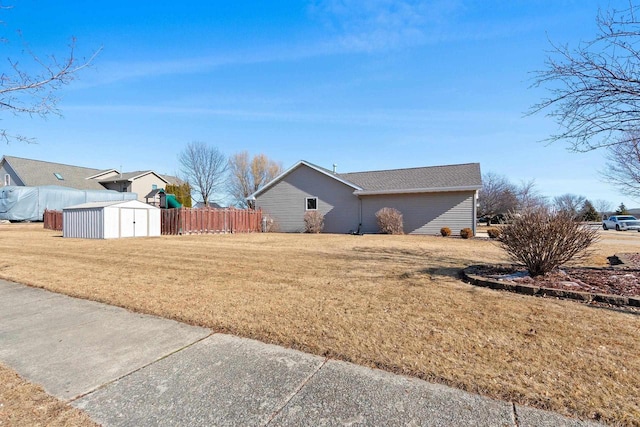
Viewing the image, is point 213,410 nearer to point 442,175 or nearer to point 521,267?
point 521,267

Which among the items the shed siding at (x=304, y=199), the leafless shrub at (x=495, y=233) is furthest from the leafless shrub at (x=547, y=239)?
the shed siding at (x=304, y=199)

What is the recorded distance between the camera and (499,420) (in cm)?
198

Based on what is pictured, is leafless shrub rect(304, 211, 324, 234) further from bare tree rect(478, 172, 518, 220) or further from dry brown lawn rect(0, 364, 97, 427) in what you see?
bare tree rect(478, 172, 518, 220)

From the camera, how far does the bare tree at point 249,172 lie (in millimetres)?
40844

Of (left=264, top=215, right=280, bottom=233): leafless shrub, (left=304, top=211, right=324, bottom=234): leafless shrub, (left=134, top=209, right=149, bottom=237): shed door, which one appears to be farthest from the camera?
(left=264, top=215, right=280, bottom=233): leafless shrub

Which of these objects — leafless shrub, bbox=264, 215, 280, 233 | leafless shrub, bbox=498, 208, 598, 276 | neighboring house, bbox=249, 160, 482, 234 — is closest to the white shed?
leafless shrub, bbox=264, 215, 280, 233

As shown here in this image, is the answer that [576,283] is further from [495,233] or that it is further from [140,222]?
[140,222]

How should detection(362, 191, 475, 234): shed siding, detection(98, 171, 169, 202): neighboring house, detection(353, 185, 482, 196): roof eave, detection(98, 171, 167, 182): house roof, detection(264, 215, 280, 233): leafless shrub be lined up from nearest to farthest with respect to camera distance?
detection(353, 185, 482, 196): roof eave → detection(362, 191, 475, 234): shed siding → detection(264, 215, 280, 233): leafless shrub → detection(98, 171, 167, 182): house roof → detection(98, 171, 169, 202): neighboring house

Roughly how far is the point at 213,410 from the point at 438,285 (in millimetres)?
4286

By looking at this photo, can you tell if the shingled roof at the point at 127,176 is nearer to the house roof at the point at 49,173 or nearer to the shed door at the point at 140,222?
the house roof at the point at 49,173

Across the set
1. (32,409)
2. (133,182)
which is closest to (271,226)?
(32,409)

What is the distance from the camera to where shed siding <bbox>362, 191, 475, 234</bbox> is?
1730cm

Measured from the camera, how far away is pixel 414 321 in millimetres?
3674

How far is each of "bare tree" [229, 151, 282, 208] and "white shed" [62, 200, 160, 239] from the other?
23356 mm
